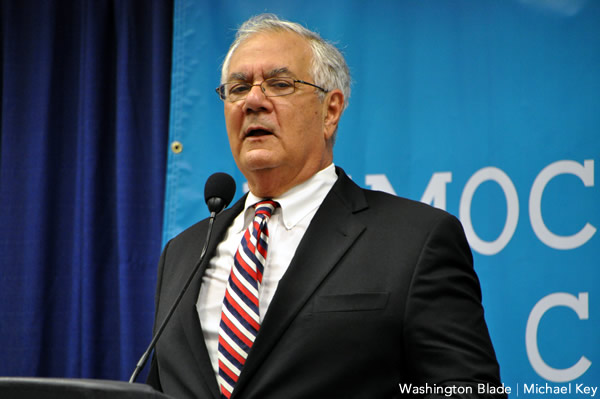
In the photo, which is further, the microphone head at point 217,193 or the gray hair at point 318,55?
the gray hair at point 318,55

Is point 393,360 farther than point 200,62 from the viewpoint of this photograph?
No

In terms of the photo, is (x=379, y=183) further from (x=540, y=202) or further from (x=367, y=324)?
(x=367, y=324)

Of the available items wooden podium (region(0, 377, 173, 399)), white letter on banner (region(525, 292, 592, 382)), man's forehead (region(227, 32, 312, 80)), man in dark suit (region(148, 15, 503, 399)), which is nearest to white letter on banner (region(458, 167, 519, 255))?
white letter on banner (region(525, 292, 592, 382))

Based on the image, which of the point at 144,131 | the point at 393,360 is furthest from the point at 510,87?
the point at 144,131

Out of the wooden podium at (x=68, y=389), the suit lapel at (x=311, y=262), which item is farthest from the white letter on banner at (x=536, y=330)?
the wooden podium at (x=68, y=389)

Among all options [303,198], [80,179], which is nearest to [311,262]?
[303,198]

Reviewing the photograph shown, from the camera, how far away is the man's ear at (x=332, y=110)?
6.56ft

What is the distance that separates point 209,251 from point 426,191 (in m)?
0.90

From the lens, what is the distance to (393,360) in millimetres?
1503

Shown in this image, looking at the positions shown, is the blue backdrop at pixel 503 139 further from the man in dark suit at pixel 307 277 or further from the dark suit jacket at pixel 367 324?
the dark suit jacket at pixel 367 324

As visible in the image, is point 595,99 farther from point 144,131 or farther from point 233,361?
point 144,131

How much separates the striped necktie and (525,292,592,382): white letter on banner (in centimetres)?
99

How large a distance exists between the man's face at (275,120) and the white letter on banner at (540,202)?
30.2 inches

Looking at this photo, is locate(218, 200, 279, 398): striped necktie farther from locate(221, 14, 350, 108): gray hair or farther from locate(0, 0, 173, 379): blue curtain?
locate(0, 0, 173, 379): blue curtain
